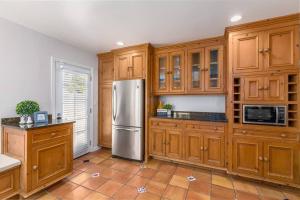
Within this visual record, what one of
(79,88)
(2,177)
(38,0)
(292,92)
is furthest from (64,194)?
(292,92)

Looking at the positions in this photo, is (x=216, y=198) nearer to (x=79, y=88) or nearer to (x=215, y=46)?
(x=215, y=46)

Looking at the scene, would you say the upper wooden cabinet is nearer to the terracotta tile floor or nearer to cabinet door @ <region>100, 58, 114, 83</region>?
the terracotta tile floor

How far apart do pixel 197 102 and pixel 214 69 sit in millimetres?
784

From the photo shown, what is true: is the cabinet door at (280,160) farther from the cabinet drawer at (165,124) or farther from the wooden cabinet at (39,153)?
the wooden cabinet at (39,153)

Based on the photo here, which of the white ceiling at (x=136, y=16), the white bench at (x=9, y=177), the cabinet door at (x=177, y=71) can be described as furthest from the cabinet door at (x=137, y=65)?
the white bench at (x=9, y=177)

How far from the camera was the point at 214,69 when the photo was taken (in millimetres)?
2760

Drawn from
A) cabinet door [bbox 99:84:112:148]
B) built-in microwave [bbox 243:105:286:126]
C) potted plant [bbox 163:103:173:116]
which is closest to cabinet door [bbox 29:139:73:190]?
cabinet door [bbox 99:84:112:148]

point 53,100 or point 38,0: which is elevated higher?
point 38,0

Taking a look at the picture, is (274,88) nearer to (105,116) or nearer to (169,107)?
(169,107)

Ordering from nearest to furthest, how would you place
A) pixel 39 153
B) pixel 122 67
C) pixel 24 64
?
pixel 39 153 < pixel 24 64 < pixel 122 67

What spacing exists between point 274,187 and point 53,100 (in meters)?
3.83

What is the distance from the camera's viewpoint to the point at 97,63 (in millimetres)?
3711

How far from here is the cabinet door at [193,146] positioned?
2.65 meters

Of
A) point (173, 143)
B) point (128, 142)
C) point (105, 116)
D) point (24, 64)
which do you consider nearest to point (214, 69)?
point (173, 143)
